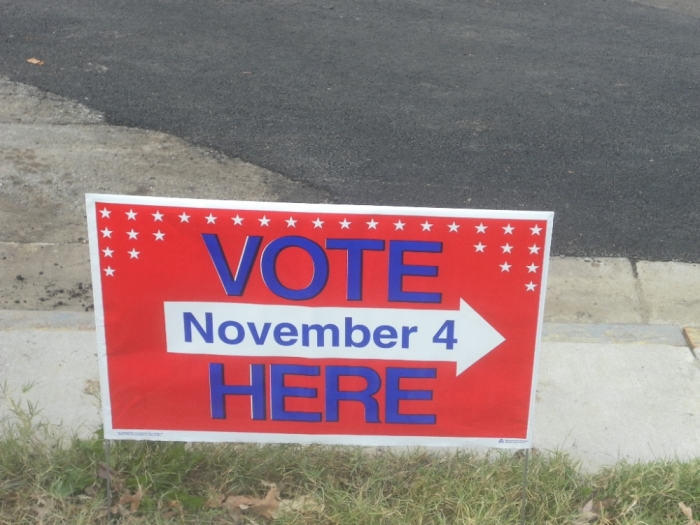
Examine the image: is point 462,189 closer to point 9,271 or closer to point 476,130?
point 476,130

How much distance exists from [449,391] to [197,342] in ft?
2.71

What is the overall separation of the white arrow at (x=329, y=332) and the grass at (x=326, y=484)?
0.62m

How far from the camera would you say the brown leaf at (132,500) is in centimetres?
296

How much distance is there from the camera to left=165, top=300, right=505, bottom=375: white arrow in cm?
262

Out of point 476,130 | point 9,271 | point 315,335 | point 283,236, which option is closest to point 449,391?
point 315,335

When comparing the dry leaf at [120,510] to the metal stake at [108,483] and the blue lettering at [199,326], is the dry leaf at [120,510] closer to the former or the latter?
the metal stake at [108,483]

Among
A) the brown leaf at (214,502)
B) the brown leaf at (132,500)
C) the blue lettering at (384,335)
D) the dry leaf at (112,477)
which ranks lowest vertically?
the brown leaf at (214,502)

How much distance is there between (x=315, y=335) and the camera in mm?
2650

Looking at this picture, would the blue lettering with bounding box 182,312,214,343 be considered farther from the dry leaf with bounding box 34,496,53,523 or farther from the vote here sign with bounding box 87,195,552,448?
the dry leaf with bounding box 34,496,53,523

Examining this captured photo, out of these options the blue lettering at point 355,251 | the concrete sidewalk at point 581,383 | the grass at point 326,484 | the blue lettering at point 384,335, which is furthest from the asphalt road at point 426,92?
the blue lettering at point 355,251

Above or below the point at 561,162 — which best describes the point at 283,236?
above

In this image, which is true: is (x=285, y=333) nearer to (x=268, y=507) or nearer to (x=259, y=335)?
(x=259, y=335)

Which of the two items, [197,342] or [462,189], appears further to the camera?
[462,189]

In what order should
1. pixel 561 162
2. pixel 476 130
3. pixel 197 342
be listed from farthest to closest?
pixel 476 130, pixel 561 162, pixel 197 342
